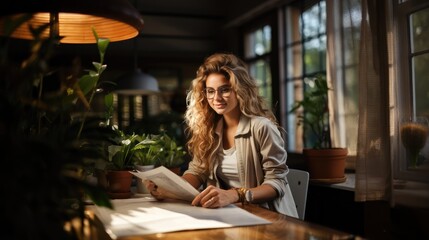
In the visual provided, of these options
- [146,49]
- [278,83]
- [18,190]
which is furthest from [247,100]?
[146,49]

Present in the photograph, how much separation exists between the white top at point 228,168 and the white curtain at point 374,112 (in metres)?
0.63

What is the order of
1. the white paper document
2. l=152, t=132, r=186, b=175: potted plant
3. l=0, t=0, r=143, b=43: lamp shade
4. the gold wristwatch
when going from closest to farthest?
l=0, t=0, r=143, b=43: lamp shade, the white paper document, the gold wristwatch, l=152, t=132, r=186, b=175: potted plant

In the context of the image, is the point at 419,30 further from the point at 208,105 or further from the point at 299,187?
the point at 208,105

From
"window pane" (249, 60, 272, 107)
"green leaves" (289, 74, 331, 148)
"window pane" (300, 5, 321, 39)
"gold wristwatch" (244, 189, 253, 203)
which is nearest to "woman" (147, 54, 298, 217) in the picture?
"gold wristwatch" (244, 189, 253, 203)

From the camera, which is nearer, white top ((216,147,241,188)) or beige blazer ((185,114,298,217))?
beige blazer ((185,114,298,217))

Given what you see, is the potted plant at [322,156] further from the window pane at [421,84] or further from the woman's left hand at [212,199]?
the woman's left hand at [212,199]

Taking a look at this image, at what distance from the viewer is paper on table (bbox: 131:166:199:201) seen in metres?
1.43

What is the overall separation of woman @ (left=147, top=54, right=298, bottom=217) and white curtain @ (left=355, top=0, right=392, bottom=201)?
47 cm

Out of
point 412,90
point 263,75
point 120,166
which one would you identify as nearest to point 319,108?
point 412,90

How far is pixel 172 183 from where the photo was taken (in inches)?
56.6

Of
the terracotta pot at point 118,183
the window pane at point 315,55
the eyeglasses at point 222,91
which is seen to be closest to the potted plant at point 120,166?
the terracotta pot at point 118,183

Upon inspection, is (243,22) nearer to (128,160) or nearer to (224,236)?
(128,160)

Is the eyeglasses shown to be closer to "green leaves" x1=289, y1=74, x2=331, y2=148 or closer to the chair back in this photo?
the chair back

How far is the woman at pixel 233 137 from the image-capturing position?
A: 5.88 ft
